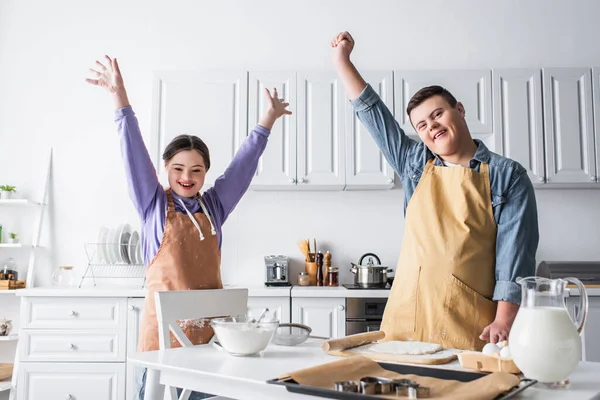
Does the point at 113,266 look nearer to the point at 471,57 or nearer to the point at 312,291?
the point at 312,291

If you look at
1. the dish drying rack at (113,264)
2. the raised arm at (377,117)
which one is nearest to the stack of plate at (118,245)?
the dish drying rack at (113,264)

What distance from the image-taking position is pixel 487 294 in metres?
1.59

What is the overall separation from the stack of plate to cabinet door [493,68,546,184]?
7.93 feet

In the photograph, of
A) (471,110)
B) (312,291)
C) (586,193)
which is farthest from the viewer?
(586,193)

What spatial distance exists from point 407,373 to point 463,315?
583 mm

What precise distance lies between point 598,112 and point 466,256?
2.52 metres

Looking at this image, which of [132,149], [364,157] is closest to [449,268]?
[132,149]

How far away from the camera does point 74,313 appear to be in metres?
3.20

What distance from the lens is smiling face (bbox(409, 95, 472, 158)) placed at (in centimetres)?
170

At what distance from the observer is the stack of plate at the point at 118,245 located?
3.65m

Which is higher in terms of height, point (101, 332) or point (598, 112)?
point (598, 112)

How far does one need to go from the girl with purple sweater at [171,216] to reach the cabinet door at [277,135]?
1.46m

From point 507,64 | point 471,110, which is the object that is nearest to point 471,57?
point 507,64

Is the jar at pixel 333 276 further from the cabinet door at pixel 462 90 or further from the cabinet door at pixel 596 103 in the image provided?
the cabinet door at pixel 596 103
